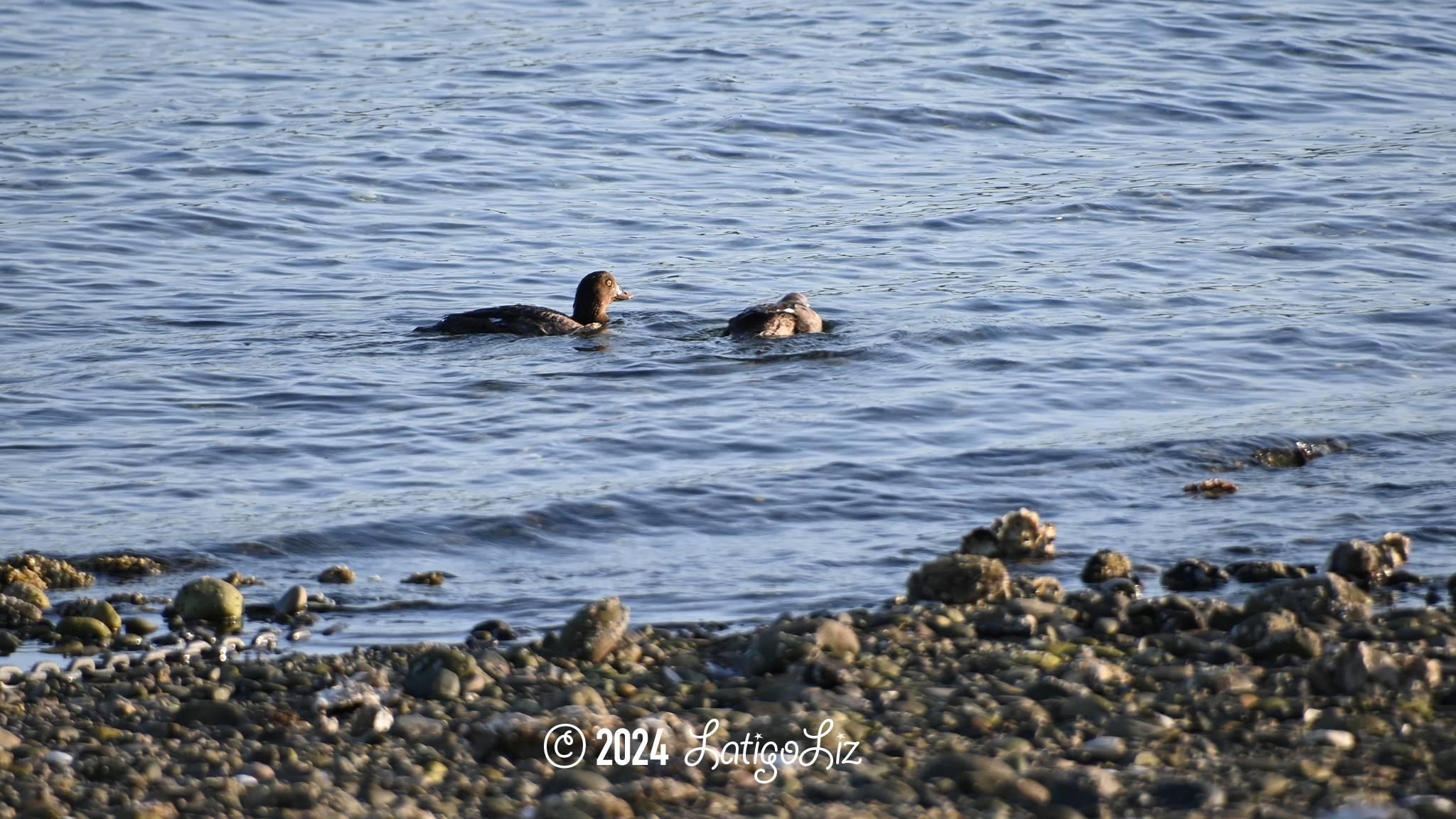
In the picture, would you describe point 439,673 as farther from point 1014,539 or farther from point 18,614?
point 1014,539

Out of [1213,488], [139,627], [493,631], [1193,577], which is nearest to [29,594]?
[139,627]

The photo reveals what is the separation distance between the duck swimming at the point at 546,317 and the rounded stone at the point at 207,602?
5241mm

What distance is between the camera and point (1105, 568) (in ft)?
22.3

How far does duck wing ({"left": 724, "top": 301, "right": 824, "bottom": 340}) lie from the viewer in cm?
1111

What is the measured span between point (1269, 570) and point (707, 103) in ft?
46.6

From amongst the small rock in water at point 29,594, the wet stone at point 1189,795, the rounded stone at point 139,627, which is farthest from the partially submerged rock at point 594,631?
the small rock in water at point 29,594

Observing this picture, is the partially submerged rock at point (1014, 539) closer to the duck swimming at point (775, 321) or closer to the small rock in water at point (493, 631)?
the small rock in water at point (493, 631)

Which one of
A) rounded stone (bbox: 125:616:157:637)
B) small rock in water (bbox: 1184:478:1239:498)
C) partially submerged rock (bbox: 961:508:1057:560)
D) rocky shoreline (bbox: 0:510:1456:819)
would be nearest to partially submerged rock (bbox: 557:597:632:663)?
rocky shoreline (bbox: 0:510:1456:819)

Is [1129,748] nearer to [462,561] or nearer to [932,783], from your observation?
[932,783]

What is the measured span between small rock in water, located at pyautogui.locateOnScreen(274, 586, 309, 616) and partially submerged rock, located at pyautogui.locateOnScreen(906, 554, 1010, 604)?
2.48 metres

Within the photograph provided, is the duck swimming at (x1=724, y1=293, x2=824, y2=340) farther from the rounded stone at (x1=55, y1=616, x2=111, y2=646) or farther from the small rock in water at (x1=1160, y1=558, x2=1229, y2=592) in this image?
the rounded stone at (x1=55, y1=616, x2=111, y2=646)

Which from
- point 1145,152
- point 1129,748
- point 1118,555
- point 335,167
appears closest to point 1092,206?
point 1145,152

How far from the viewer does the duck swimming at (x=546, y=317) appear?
11.5 m

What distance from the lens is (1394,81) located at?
21.6 metres
